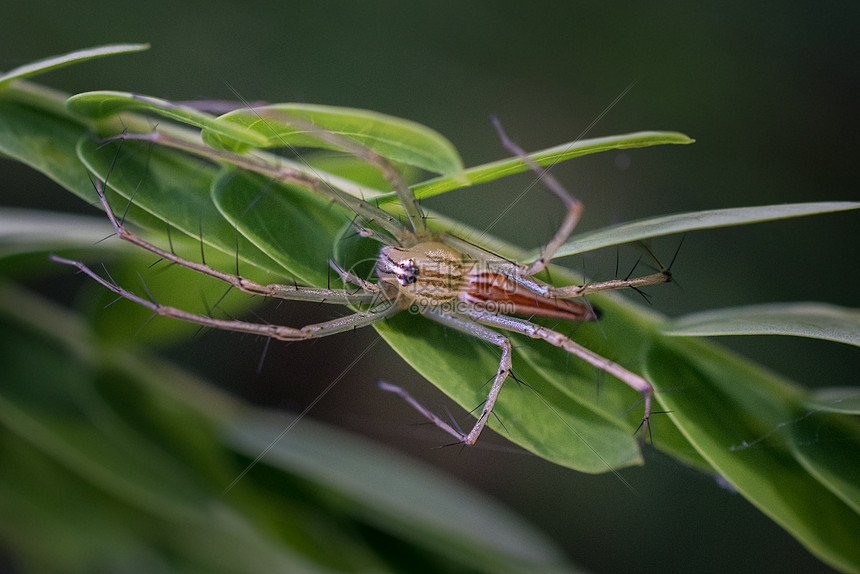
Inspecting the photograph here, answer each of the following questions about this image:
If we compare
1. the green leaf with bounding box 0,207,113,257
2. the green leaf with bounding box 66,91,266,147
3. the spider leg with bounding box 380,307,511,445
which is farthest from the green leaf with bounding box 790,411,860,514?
the green leaf with bounding box 0,207,113,257

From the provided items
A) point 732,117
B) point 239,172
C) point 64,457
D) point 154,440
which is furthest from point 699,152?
point 64,457

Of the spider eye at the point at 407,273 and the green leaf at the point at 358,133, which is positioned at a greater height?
the green leaf at the point at 358,133

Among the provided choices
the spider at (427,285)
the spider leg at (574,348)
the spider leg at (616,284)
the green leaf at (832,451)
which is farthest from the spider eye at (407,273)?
the green leaf at (832,451)

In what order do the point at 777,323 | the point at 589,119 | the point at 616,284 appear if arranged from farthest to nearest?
the point at 589,119 < the point at 616,284 < the point at 777,323

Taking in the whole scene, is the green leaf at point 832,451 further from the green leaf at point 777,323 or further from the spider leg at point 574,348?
the spider leg at point 574,348

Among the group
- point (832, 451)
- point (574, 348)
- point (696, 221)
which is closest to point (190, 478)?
point (574, 348)

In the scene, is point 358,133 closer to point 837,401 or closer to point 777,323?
point 777,323

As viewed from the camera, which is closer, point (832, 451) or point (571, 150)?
point (571, 150)

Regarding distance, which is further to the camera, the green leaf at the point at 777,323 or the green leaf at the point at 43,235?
the green leaf at the point at 43,235
